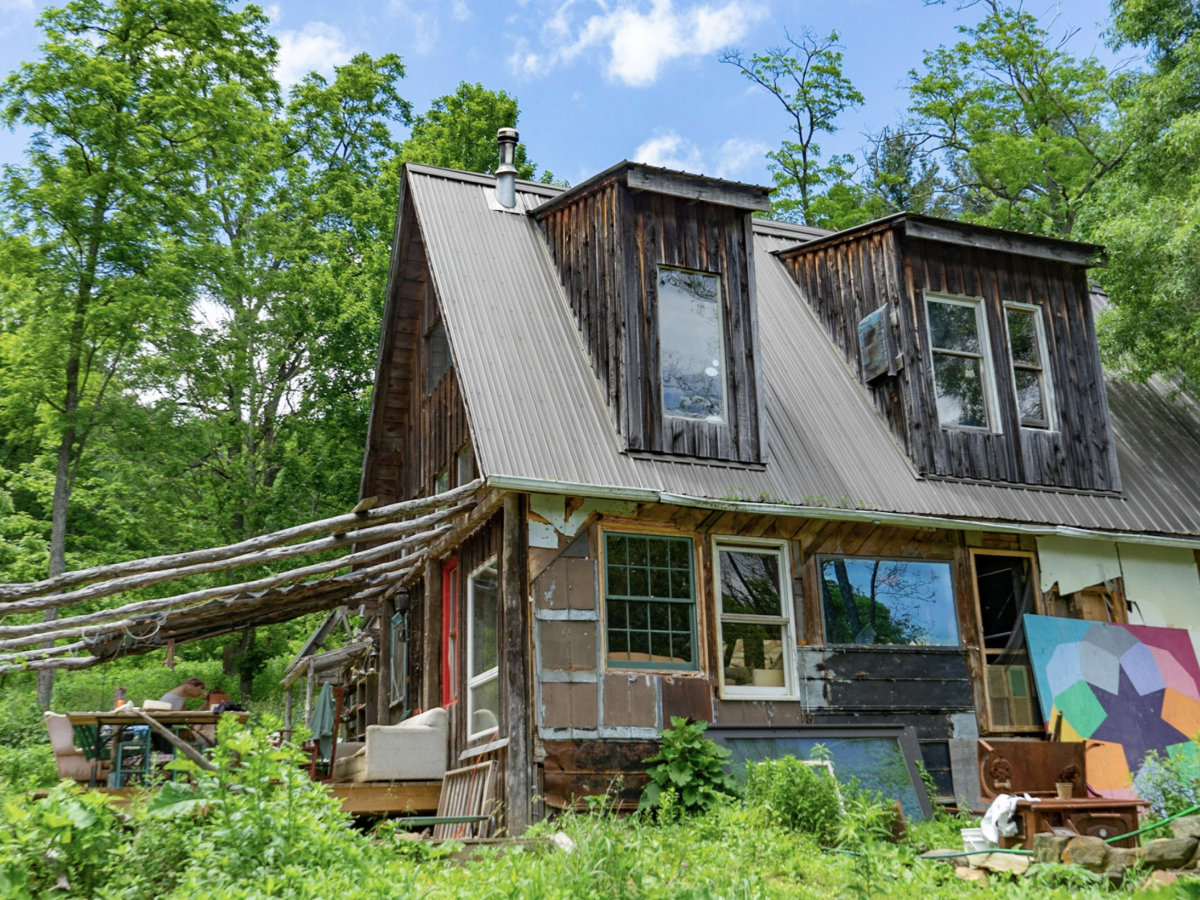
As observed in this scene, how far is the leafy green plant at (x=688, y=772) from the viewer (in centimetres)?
934

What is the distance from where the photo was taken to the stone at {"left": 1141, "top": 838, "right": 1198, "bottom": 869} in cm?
719

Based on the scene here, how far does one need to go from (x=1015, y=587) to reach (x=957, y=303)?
3532 millimetres

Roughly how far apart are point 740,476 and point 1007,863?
4.62m

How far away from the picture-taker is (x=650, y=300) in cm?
1164

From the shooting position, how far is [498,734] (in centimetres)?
1012

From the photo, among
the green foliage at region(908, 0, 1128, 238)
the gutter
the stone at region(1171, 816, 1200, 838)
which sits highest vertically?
the green foliage at region(908, 0, 1128, 238)

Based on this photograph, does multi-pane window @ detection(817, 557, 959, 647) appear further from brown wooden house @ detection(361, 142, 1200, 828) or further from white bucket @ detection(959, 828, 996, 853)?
white bucket @ detection(959, 828, 996, 853)

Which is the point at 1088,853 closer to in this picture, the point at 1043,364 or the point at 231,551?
the point at 231,551

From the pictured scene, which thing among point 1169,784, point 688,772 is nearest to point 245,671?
point 688,772

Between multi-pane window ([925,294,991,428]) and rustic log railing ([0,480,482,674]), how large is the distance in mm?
6001

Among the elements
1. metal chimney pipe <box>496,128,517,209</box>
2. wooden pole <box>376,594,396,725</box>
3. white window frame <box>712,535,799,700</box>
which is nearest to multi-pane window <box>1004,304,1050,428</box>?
white window frame <box>712,535,799,700</box>

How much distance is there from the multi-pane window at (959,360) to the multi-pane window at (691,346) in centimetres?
291

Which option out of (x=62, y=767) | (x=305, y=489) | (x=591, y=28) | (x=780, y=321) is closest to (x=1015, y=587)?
(x=780, y=321)

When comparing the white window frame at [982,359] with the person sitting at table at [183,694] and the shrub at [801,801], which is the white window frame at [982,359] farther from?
the person sitting at table at [183,694]
